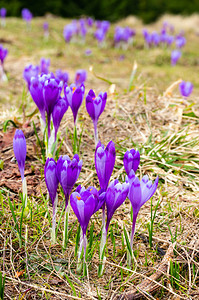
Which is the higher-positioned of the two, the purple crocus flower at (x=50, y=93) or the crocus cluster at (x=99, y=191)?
the purple crocus flower at (x=50, y=93)

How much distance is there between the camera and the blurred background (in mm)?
12461

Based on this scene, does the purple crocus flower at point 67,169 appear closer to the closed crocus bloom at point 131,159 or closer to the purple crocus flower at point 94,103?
the closed crocus bloom at point 131,159

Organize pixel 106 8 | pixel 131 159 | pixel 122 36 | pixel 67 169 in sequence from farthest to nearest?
pixel 106 8, pixel 122 36, pixel 131 159, pixel 67 169

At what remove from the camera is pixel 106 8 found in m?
13.4

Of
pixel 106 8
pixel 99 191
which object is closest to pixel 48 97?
pixel 99 191

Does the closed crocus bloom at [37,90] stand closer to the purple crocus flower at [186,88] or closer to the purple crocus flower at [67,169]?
the purple crocus flower at [67,169]

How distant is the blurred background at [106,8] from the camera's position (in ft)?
40.9

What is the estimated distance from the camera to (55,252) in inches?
63.9

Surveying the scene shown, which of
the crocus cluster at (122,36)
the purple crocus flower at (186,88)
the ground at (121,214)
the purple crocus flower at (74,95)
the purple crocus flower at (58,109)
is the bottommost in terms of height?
the ground at (121,214)

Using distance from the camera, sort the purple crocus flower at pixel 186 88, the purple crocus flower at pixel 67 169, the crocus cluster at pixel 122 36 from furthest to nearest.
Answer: the crocus cluster at pixel 122 36, the purple crocus flower at pixel 186 88, the purple crocus flower at pixel 67 169

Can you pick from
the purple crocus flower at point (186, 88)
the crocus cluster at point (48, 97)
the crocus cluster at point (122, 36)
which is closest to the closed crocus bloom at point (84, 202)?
the crocus cluster at point (48, 97)

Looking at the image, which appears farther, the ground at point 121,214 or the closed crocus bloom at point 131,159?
the closed crocus bloom at point 131,159

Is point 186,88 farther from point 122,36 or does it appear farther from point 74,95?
point 122,36

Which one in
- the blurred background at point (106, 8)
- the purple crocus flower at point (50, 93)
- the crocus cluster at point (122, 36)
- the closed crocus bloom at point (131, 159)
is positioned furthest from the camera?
the blurred background at point (106, 8)
